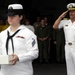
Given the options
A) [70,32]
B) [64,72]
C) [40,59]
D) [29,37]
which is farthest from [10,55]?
[40,59]

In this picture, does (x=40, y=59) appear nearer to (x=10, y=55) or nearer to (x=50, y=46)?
(x=50, y=46)

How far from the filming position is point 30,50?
390cm

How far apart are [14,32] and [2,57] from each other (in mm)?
369

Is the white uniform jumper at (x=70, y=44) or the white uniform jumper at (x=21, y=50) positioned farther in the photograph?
the white uniform jumper at (x=70, y=44)

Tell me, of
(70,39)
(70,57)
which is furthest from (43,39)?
(70,39)

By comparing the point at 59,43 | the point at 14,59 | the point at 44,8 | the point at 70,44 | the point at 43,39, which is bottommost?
the point at 59,43

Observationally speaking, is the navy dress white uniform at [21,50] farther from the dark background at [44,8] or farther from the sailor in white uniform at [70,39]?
the dark background at [44,8]

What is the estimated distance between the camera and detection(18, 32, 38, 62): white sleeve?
3.85 metres

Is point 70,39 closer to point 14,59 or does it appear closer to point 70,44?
point 70,44

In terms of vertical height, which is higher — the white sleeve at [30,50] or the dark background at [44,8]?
the dark background at [44,8]

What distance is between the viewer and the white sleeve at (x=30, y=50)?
152 inches

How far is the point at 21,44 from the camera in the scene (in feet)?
12.9

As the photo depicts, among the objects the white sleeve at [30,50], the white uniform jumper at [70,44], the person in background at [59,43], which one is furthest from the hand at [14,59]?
the person in background at [59,43]

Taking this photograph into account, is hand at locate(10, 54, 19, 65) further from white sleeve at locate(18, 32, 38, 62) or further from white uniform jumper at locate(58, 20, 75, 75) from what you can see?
white uniform jumper at locate(58, 20, 75, 75)
